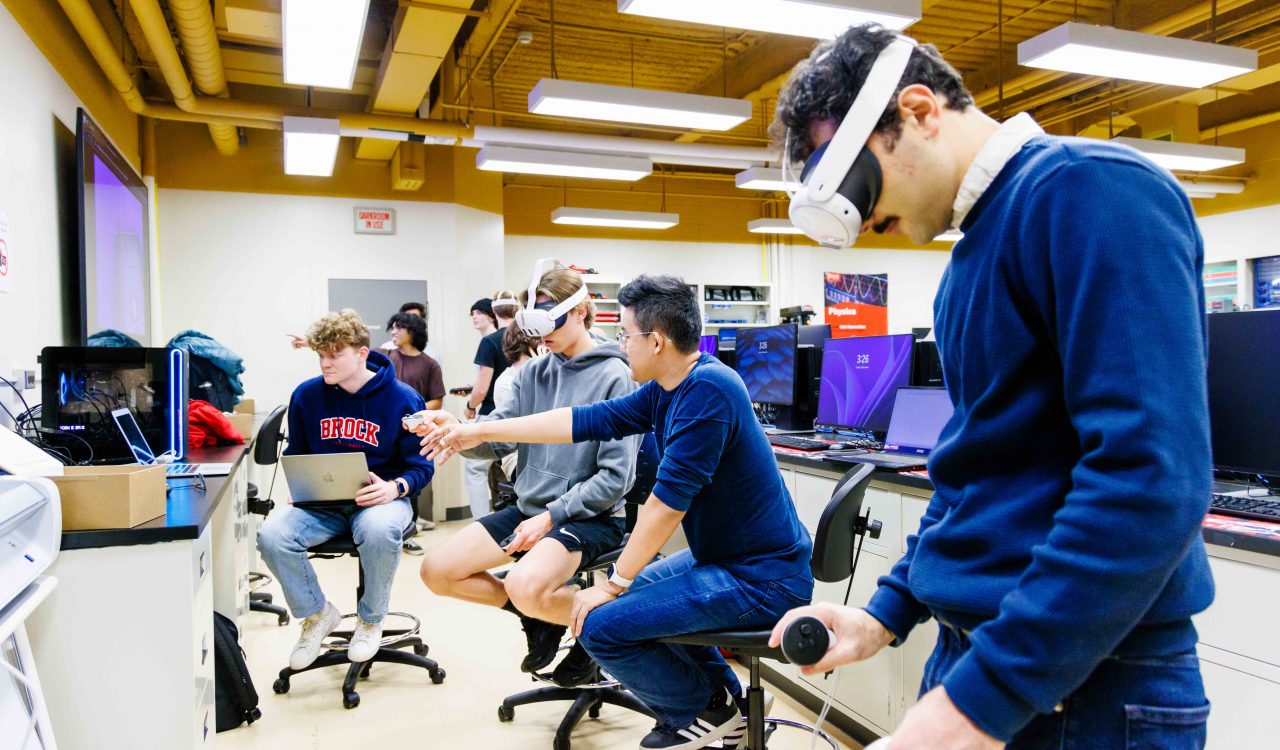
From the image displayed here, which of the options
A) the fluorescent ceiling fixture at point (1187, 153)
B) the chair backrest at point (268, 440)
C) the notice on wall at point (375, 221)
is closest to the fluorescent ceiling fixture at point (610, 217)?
the notice on wall at point (375, 221)

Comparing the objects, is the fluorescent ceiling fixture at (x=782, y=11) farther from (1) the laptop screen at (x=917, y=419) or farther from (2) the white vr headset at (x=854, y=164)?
(2) the white vr headset at (x=854, y=164)

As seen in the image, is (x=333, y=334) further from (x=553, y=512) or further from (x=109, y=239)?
(x=109, y=239)

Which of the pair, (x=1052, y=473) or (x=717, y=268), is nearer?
(x=1052, y=473)

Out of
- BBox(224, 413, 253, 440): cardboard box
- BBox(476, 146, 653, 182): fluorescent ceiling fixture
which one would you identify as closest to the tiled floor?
BBox(224, 413, 253, 440): cardboard box

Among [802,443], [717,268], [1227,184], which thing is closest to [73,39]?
[802,443]

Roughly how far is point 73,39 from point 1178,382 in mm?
5156

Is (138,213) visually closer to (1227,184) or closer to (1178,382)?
(1178,382)

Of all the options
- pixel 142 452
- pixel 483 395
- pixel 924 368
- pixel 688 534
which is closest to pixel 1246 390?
pixel 924 368

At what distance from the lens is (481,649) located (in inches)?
147

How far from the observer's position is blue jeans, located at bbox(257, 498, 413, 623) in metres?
3.06

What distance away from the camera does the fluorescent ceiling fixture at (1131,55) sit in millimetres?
4402

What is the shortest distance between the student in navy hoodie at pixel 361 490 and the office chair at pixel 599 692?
691 millimetres

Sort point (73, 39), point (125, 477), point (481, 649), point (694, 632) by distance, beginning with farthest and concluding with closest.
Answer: point (73, 39), point (481, 649), point (694, 632), point (125, 477)

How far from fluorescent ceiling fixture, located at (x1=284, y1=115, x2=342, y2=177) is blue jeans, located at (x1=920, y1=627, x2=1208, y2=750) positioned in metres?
5.57
